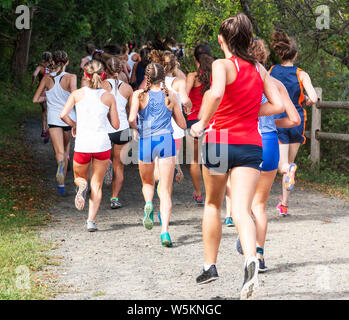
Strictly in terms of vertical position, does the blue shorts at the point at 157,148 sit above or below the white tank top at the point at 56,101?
below

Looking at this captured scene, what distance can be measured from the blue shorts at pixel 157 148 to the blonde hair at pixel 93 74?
0.99 metres

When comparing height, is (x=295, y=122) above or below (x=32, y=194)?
above

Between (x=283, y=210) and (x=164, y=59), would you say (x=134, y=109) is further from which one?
(x=283, y=210)

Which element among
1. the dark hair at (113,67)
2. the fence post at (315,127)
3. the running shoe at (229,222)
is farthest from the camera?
the fence post at (315,127)

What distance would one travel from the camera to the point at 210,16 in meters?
19.8

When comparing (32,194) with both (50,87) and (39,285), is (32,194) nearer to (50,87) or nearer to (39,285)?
(50,87)

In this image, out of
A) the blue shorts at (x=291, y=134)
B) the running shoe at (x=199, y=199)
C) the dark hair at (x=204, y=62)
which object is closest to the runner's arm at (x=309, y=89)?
the blue shorts at (x=291, y=134)

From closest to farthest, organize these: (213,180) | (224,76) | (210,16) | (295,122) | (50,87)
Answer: (224,76) < (213,180) < (295,122) < (50,87) < (210,16)

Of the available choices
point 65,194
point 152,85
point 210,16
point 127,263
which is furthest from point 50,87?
point 210,16

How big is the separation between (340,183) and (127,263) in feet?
21.3

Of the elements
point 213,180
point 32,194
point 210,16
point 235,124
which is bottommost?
point 32,194

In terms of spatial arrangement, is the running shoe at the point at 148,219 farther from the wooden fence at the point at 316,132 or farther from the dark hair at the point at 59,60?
the wooden fence at the point at 316,132

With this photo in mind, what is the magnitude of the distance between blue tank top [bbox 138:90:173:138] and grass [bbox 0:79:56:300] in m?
1.72

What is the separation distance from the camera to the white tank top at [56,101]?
A: 1055 cm
